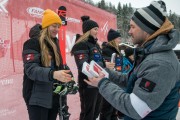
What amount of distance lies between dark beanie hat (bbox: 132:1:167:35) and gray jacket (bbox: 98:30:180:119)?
0.10 m

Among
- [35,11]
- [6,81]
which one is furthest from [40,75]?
[35,11]

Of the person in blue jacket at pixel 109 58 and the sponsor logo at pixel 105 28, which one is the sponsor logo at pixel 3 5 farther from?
the sponsor logo at pixel 105 28

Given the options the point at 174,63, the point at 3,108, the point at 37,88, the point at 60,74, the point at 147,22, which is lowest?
the point at 3,108

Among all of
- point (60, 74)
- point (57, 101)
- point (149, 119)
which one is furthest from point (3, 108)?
point (149, 119)

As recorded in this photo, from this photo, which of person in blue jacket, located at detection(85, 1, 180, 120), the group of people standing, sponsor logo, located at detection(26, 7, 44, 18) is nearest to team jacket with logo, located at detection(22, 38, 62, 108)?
the group of people standing

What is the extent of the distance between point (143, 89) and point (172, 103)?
→ 287mm

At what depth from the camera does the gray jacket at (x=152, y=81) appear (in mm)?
1533

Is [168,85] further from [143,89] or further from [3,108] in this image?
[3,108]

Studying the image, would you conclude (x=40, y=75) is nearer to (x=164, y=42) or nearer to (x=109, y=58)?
(x=164, y=42)

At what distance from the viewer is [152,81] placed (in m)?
1.53

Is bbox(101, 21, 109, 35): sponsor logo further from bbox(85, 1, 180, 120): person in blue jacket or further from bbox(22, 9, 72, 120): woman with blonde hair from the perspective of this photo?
bbox(85, 1, 180, 120): person in blue jacket

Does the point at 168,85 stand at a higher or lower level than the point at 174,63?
lower

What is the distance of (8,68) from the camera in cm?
344

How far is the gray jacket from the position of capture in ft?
5.03
